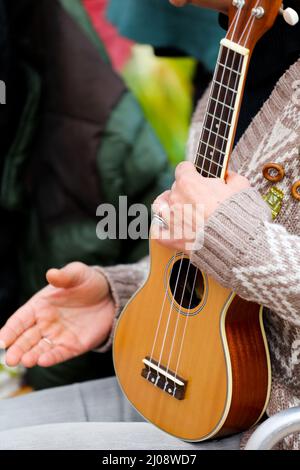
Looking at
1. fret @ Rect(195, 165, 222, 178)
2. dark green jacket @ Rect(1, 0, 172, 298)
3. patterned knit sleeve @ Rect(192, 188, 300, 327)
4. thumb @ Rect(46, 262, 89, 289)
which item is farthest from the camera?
dark green jacket @ Rect(1, 0, 172, 298)

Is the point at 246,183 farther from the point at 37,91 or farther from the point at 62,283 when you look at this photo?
the point at 37,91

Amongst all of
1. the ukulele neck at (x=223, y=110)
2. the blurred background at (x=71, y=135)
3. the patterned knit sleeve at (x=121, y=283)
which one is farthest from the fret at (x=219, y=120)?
the blurred background at (x=71, y=135)

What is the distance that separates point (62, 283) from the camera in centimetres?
101

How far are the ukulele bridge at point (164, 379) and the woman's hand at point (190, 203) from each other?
0.16m

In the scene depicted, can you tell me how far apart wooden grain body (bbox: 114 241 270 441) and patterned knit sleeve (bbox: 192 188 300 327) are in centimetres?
6

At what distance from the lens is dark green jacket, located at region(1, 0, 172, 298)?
1.49m

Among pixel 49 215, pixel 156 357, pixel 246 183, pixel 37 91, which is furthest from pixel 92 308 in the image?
pixel 37 91

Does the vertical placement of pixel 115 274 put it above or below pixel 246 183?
below

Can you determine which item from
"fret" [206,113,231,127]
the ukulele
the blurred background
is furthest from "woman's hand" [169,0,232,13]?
the blurred background

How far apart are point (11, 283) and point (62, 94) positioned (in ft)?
1.48

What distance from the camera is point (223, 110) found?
0.87m

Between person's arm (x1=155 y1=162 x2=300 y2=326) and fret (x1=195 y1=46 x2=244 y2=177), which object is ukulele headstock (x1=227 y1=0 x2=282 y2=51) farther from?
person's arm (x1=155 y1=162 x2=300 y2=326)

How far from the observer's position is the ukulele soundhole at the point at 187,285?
91 cm

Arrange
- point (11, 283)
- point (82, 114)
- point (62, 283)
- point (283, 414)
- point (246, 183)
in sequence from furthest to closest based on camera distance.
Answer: point (11, 283), point (82, 114), point (62, 283), point (246, 183), point (283, 414)
